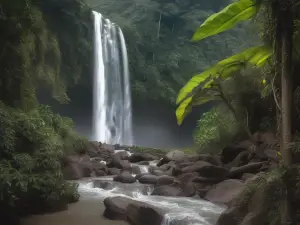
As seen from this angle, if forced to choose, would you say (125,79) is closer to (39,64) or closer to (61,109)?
(61,109)

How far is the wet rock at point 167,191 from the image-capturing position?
8203mm

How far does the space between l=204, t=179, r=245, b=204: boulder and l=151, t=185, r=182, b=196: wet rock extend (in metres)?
0.69

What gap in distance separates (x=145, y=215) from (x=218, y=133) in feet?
24.4

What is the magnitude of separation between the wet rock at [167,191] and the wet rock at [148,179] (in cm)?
75

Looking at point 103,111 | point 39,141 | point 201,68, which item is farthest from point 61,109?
point 39,141

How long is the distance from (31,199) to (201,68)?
20.9 meters

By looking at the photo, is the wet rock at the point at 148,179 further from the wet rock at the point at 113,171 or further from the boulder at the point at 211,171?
the wet rock at the point at 113,171

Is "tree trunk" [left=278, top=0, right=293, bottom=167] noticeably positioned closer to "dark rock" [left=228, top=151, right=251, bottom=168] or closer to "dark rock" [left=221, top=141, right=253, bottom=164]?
"dark rock" [left=228, top=151, right=251, bottom=168]

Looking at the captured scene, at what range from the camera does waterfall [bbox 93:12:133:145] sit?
22297mm

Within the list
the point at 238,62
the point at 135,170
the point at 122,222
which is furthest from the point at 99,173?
the point at 238,62

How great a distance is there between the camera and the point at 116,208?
6.54m

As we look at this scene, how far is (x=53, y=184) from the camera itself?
21.1 ft

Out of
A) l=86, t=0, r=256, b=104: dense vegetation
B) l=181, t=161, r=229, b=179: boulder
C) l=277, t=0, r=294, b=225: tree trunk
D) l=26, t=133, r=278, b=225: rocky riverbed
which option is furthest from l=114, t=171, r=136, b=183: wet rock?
l=86, t=0, r=256, b=104: dense vegetation

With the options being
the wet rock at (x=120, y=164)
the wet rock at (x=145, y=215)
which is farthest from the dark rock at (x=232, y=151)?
the wet rock at (x=145, y=215)
